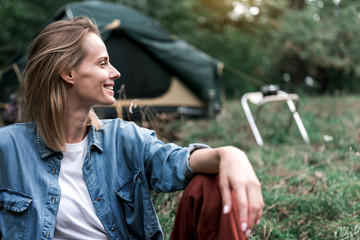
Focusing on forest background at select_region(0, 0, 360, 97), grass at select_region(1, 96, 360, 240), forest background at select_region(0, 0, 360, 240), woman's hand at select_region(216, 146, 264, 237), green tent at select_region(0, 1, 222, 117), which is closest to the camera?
woman's hand at select_region(216, 146, 264, 237)

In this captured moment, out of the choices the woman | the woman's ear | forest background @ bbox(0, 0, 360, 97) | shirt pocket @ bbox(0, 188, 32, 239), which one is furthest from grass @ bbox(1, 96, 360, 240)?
forest background @ bbox(0, 0, 360, 97)

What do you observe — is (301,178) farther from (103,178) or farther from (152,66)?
(152,66)

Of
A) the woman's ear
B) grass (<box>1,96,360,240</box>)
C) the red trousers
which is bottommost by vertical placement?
grass (<box>1,96,360,240</box>)

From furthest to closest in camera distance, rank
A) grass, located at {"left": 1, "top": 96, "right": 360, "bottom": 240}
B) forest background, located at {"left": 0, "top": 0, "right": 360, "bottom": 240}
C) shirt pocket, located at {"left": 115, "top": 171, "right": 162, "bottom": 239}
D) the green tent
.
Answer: the green tent
forest background, located at {"left": 0, "top": 0, "right": 360, "bottom": 240}
grass, located at {"left": 1, "top": 96, "right": 360, "bottom": 240}
shirt pocket, located at {"left": 115, "top": 171, "right": 162, "bottom": 239}

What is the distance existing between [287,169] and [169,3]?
9210mm

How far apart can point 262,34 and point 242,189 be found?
1314cm

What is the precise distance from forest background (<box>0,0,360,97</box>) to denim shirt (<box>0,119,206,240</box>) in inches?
272

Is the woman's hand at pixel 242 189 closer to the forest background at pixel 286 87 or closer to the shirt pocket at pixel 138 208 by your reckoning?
the shirt pocket at pixel 138 208

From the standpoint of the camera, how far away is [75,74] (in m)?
1.45

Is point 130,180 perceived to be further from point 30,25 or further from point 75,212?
point 30,25

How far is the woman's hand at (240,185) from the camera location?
1.08m

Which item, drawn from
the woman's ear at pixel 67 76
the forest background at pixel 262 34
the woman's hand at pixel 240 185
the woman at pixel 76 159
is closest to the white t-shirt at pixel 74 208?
the woman at pixel 76 159

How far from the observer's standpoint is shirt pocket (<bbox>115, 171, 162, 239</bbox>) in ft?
4.81

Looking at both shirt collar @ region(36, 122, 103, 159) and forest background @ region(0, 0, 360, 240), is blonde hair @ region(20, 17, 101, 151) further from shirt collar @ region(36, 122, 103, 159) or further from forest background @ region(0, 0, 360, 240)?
forest background @ region(0, 0, 360, 240)
